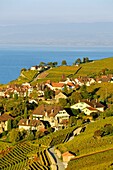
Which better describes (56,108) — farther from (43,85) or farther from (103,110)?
(43,85)

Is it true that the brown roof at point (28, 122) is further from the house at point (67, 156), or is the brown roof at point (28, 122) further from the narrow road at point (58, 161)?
the house at point (67, 156)

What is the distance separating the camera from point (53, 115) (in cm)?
3319

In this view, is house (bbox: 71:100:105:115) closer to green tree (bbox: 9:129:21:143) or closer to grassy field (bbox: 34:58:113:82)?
green tree (bbox: 9:129:21:143)

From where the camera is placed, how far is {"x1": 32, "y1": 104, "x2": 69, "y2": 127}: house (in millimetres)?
32812

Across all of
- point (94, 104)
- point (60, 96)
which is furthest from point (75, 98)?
point (60, 96)

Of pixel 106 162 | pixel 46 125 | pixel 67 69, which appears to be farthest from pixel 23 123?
pixel 67 69

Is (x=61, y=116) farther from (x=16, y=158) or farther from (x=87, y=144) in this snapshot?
(x=16, y=158)

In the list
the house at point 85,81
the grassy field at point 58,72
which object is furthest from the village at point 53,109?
the grassy field at point 58,72

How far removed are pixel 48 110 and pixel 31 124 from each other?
2885 mm

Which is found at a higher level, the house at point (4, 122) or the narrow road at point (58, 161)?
the house at point (4, 122)

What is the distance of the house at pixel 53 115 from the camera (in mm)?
32812

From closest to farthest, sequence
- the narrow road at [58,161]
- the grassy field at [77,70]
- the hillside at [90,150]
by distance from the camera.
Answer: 1. the hillside at [90,150]
2. the narrow road at [58,161]
3. the grassy field at [77,70]

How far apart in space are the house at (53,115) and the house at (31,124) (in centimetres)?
135

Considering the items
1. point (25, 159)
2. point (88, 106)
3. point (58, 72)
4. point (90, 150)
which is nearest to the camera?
point (90, 150)
